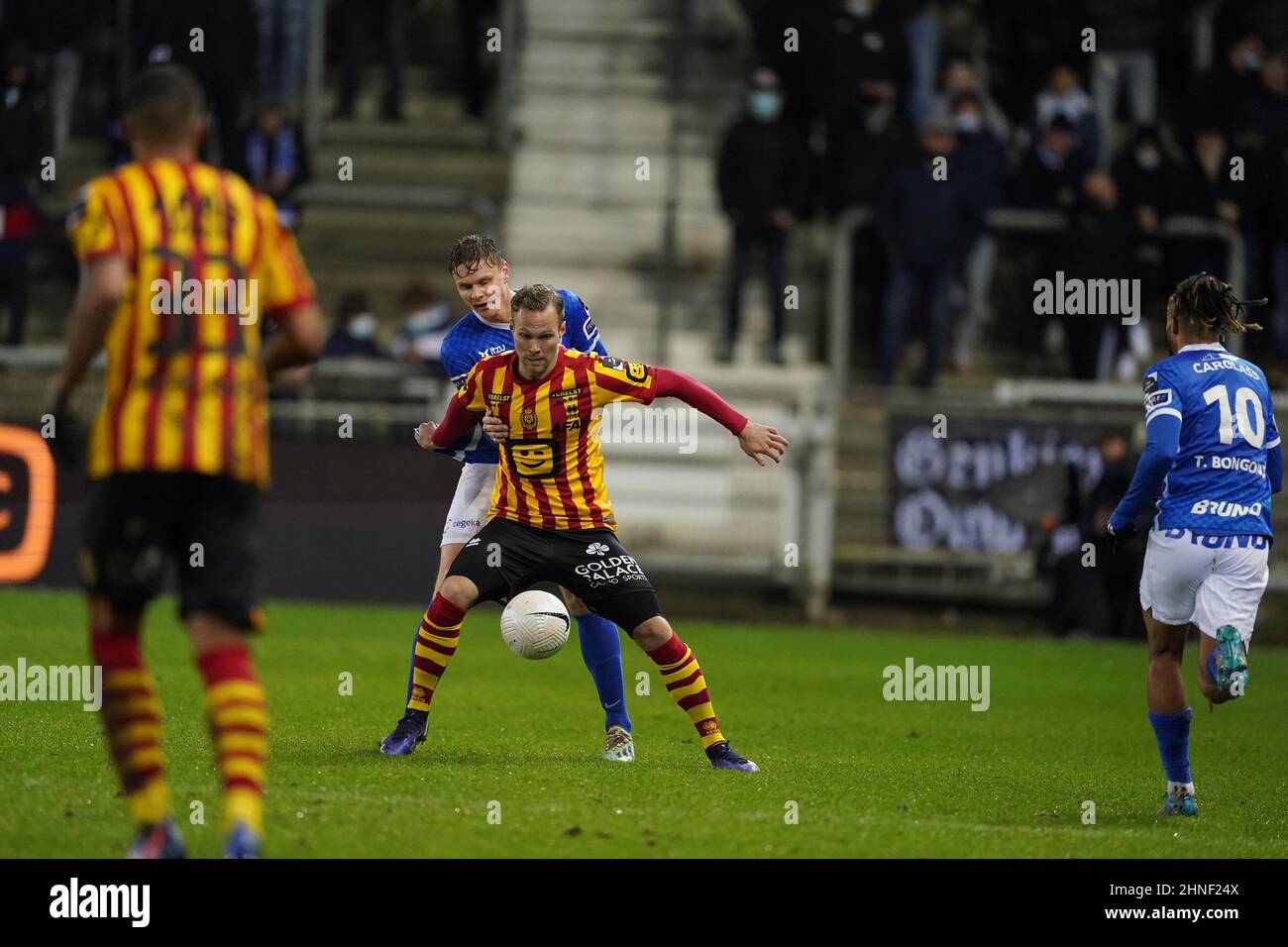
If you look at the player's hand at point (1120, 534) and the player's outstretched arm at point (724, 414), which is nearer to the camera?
the player's hand at point (1120, 534)

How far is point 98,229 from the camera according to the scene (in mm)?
5746

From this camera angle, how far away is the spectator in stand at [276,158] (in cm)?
1870

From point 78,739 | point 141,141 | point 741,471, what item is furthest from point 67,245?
point 141,141

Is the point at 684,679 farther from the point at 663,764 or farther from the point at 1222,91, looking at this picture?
the point at 1222,91

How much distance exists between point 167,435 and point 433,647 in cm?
302

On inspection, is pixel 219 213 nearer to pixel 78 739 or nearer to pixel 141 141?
pixel 141 141

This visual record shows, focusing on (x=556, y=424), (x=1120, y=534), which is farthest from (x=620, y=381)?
(x=1120, y=534)

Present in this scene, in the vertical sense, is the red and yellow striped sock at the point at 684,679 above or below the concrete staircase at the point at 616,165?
below

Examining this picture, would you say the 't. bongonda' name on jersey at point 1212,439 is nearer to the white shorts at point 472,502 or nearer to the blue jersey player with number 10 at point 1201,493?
the blue jersey player with number 10 at point 1201,493

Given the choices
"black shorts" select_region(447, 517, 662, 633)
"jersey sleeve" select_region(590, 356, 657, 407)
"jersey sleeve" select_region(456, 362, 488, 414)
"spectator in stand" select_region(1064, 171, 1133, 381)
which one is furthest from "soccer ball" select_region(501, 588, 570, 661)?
"spectator in stand" select_region(1064, 171, 1133, 381)

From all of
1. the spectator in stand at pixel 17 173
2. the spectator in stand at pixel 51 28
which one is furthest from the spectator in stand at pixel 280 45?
the spectator in stand at pixel 17 173

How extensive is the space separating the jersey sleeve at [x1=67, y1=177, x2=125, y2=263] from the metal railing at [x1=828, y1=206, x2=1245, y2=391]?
13.0 m

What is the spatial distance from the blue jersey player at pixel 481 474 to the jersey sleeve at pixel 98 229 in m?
2.97

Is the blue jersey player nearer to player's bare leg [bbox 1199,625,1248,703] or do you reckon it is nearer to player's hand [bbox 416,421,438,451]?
player's hand [bbox 416,421,438,451]
